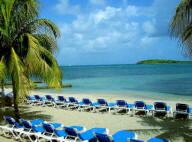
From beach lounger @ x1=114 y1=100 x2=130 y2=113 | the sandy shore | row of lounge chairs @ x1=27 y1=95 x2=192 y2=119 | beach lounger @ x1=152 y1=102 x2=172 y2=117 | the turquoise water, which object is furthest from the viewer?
the turquoise water

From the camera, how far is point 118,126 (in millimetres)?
6945

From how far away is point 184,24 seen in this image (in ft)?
14.0

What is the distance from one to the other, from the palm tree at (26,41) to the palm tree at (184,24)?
432cm

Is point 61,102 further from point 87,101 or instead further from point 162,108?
point 162,108

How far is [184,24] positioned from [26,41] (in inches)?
211

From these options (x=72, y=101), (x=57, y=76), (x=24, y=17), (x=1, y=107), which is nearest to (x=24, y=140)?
(x=57, y=76)

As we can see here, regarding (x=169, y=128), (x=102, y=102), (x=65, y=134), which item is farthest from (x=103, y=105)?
(x=65, y=134)

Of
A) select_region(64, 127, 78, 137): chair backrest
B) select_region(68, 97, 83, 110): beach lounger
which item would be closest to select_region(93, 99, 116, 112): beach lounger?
select_region(68, 97, 83, 110): beach lounger

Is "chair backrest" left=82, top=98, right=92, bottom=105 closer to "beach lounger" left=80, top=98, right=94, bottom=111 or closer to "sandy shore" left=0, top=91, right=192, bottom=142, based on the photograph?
"beach lounger" left=80, top=98, right=94, bottom=111

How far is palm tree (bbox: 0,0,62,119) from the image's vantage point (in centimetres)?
609

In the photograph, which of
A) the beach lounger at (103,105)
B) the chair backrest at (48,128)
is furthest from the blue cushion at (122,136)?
the beach lounger at (103,105)

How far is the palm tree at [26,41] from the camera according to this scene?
Answer: 6.09m

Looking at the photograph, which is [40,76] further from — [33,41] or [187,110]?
[187,110]

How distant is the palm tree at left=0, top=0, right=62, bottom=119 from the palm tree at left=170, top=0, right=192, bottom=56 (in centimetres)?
432
